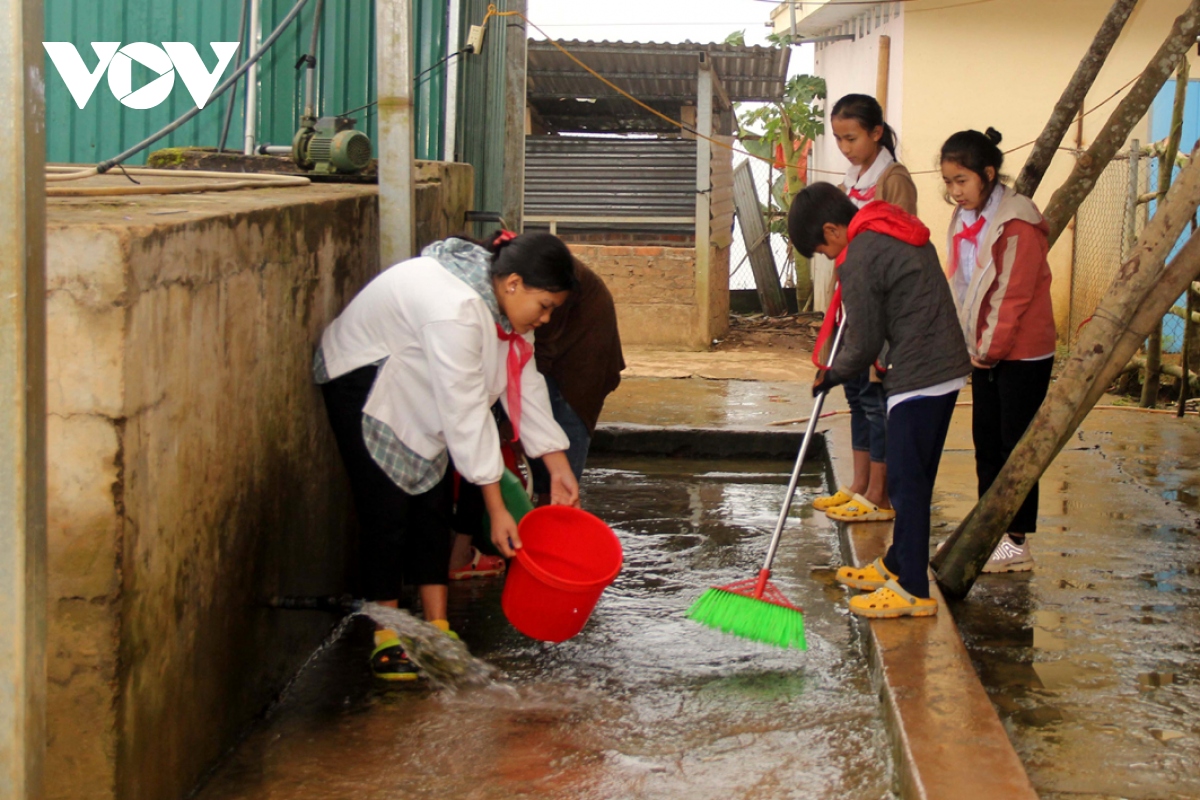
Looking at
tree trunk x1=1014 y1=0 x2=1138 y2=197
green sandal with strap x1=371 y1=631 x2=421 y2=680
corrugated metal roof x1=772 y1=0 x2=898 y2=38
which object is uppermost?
corrugated metal roof x1=772 y1=0 x2=898 y2=38

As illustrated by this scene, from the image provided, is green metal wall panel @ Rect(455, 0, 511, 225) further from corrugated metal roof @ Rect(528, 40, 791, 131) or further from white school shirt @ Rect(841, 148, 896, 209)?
corrugated metal roof @ Rect(528, 40, 791, 131)

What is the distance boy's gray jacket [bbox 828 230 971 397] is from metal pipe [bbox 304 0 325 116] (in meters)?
2.70

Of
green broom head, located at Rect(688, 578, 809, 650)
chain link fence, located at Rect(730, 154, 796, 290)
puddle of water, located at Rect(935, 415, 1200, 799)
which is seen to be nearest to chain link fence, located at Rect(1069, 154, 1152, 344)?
chain link fence, located at Rect(730, 154, 796, 290)

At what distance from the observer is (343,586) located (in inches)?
177

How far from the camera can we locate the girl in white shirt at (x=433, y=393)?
11.2 ft

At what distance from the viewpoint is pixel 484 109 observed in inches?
280

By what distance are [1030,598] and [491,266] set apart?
246cm

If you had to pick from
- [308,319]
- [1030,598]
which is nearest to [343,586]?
[308,319]

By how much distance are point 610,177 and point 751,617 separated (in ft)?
32.3

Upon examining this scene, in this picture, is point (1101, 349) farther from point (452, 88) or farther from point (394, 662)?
point (452, 88)

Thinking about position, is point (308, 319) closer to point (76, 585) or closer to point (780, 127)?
point (76, 585)

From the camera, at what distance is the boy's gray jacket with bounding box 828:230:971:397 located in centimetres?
399

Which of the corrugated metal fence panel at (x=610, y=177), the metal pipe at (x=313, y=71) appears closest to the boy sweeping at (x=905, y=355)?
the metal pipe at (x=313, y=71)

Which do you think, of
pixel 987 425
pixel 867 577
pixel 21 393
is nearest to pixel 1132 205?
pixel 987 425
